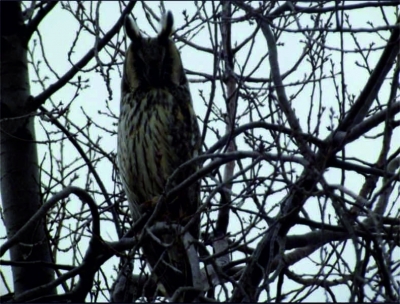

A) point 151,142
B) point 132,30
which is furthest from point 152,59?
point 151,142

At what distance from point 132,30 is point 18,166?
1.24 metres

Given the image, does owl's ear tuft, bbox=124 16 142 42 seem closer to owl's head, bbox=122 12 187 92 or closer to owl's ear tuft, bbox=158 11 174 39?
owl's head, bbox=122 12 187 92

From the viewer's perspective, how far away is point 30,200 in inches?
188

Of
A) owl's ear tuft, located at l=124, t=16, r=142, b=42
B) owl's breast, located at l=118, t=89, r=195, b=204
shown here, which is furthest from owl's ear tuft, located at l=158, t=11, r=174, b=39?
owl's breast, located at l=118, t=89, r=195, b=204

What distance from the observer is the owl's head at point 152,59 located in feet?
18.0

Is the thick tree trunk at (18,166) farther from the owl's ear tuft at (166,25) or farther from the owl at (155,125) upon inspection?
the owl's ear tuft at (166,25)

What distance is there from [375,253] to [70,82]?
2.49 metres

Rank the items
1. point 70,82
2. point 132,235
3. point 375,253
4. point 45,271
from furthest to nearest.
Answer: point 70,82, point 45,271, point 132,235, point 375,253

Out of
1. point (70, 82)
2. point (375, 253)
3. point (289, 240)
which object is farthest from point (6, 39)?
point (375, 253)

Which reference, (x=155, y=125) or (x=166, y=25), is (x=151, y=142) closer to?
(x=155, y=125)

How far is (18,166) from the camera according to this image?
481 cm

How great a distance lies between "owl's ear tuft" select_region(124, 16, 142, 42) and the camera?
545 centimetres

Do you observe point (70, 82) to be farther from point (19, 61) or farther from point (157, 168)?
point (157, 168)

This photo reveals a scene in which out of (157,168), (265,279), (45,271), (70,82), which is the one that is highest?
(70,82)
